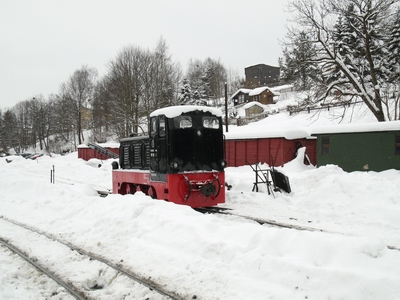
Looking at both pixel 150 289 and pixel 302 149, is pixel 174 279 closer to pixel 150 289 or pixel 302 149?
pixel 150 289

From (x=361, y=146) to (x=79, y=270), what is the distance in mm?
16424

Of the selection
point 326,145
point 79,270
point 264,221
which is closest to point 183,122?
point 264,221

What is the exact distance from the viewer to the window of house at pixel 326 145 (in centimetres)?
1986

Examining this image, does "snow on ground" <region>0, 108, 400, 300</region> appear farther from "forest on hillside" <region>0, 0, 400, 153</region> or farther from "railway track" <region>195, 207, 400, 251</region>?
"forest on hillside" <region>0, 0, 400, 153</region>

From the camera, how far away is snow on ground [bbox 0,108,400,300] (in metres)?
4.52

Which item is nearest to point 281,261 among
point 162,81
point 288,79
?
point 288,79

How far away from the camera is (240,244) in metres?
5.89

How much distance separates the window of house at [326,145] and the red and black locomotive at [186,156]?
10.3 m

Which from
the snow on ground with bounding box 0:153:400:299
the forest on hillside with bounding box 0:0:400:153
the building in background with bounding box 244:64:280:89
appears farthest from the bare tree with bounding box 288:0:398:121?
the building in background with bounding box 244:64:280:89

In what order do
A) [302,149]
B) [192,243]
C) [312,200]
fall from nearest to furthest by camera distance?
[192,243] → [312,200] → [302,149]

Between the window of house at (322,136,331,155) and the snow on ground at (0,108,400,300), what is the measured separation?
24.0 feet

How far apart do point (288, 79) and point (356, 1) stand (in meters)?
6.98

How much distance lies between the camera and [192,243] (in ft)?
20.7

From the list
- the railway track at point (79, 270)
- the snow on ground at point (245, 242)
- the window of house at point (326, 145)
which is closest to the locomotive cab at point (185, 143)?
the snow on ground at point (245, 242)
